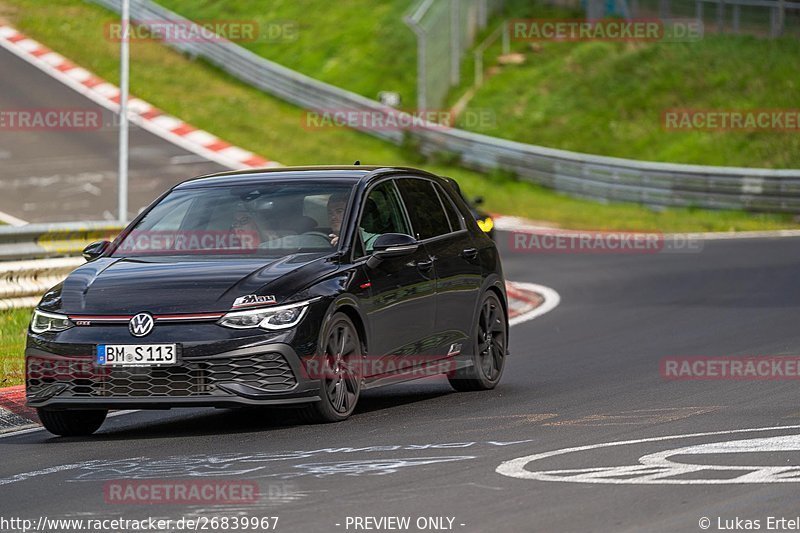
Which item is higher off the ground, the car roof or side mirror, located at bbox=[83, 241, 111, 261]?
the car roof

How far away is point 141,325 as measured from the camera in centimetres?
948

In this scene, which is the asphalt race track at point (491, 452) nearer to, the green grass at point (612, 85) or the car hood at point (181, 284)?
the car hood at point (181, 284)

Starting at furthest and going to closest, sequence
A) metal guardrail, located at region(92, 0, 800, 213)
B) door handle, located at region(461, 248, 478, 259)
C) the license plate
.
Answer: metal guardrail, located at region(92, 0, 800, 213) → door handle, located at region(461, 248, 478, 259) → the license plate

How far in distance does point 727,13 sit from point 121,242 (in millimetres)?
31093

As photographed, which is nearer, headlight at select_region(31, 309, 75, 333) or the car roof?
headlight at select_region(31, 309, 75, 333)

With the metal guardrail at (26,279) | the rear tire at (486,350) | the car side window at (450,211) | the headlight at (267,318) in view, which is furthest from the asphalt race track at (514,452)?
the metal guardrail at (26,279)

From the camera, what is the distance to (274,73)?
134ft

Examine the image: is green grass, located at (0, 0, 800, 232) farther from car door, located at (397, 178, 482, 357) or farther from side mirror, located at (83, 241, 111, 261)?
side mirror, located at (83, 241, 111, 261)

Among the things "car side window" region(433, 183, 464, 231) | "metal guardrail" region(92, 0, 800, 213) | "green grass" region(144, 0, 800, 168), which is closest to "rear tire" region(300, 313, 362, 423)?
"car side window" region(433, 183, 464, 231)

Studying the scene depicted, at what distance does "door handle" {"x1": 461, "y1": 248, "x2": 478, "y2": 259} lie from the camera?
38.7 feet

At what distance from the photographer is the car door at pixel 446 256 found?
1133 centimetres

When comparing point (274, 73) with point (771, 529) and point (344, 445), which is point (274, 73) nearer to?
point (344, 445)

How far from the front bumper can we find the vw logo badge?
8.2 inches

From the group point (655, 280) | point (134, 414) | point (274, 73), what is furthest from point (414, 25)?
point (134, 414)
